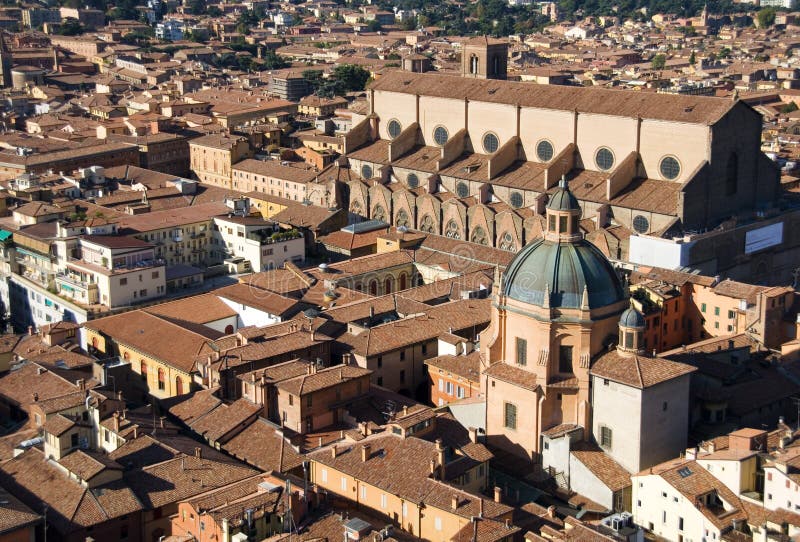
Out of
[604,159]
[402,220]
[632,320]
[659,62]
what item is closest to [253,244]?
[402,220]

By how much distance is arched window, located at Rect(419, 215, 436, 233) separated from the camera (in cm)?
6619

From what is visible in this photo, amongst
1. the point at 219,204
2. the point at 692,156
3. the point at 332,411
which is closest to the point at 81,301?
the point at 219,204

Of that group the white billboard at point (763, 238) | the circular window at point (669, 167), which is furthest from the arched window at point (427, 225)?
the white billboard at point (763, 238)

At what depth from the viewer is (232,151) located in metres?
79.3

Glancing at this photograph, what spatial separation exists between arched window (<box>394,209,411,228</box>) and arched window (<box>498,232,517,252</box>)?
694cm

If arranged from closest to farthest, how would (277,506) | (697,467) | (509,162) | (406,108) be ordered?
(277,506) < (697,467) < (509,162) < (406,108)

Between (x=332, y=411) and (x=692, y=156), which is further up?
(x=692, y=156)

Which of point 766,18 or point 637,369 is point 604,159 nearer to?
point 637,369

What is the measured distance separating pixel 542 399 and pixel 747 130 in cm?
2567

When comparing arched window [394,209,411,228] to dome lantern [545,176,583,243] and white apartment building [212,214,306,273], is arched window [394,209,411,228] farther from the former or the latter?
dome lantern [545,176,583,243]

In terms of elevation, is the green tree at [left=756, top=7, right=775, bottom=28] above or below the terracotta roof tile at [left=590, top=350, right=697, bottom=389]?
above

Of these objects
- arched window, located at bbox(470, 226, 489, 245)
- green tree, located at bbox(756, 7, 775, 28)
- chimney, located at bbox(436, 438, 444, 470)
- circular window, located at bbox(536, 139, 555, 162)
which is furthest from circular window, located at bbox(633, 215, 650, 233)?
green tree, located at bbox(756, 7, 775, 28)

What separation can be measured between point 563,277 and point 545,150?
25851 mm

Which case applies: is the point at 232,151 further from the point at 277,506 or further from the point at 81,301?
the point at 277,506
